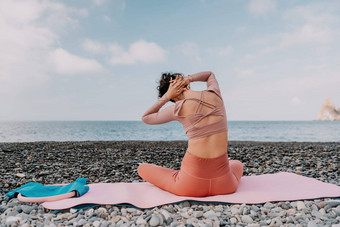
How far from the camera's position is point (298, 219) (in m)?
3.19

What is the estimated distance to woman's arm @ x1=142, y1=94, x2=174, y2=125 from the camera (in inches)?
140

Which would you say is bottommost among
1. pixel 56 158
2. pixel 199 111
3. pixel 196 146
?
pixel 56 158

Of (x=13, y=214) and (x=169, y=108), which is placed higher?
(x=169, y=108)

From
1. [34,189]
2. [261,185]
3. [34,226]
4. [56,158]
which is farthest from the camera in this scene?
[56,158]

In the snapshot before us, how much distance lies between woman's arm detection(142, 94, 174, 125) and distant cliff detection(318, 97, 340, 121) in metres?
144

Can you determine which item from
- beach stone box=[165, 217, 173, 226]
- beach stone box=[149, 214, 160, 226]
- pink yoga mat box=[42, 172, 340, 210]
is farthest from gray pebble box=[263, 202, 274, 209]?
beach stone box=[149, 214, 160, 226]

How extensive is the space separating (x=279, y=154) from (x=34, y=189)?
23.8 ft

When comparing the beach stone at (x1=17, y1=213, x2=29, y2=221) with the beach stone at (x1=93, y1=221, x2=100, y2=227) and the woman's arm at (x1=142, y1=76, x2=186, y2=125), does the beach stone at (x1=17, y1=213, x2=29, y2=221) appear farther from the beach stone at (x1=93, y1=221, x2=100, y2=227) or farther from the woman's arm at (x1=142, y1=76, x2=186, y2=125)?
the woman's arm at (x1=142, y1=76, x2=186, y2=125)

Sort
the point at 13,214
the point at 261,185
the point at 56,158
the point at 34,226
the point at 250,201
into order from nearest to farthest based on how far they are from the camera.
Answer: the point at 34,226 → the point at 13,214 → the point at 250,201 → the point at 261,185 → the point at 56,158

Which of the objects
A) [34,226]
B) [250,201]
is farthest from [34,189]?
[250,201]

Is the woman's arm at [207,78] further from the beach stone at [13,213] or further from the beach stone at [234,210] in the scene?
the beach stone at [13,213]

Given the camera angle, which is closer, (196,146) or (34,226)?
(34,226)

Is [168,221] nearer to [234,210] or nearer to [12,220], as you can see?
[234,210]

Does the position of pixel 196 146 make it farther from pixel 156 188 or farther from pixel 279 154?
pixel 279 154
